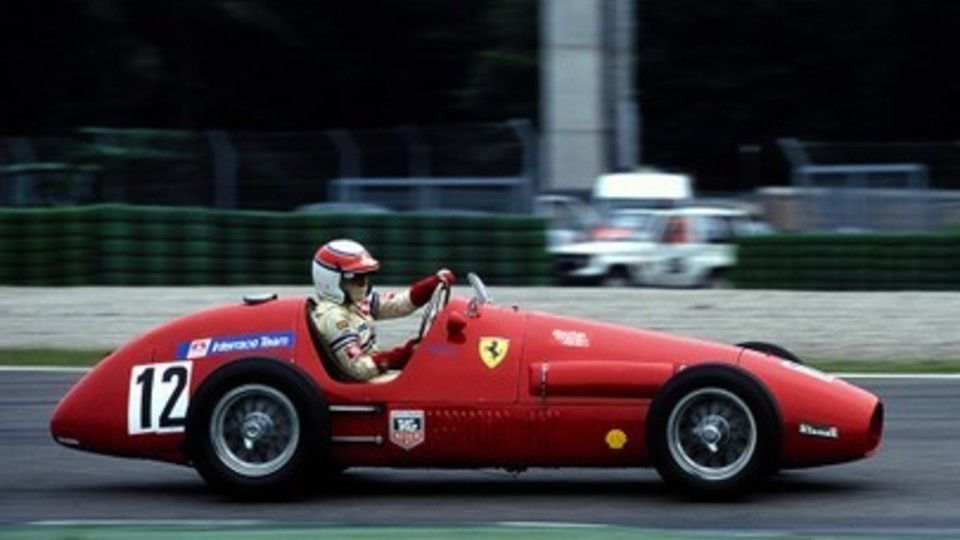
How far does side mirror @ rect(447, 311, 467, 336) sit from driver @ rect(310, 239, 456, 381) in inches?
8.6

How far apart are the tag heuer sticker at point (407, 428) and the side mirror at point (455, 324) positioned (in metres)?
0.35

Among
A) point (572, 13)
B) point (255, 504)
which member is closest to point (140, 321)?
point (255, 504)

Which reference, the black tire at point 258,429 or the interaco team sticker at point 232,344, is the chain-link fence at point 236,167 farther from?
the black tire at point 258,429

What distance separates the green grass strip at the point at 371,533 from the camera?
6.99 meters

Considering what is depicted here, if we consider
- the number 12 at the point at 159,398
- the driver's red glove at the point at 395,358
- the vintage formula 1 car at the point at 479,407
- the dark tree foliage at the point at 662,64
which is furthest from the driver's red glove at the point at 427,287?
the dark tree foliage at the point at 662,64

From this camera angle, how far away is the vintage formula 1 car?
7.96m

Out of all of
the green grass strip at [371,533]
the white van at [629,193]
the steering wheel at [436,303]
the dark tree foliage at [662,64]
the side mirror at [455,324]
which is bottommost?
the green grass strip at [371,533]

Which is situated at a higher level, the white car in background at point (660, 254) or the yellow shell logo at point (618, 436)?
the white car in background at point (660, 254)

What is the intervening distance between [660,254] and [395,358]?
18.2 metres

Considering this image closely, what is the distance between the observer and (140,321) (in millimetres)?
17312

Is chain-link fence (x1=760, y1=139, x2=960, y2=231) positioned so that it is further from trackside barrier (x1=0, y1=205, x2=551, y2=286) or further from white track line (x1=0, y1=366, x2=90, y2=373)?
white track line (x1=0, y1=366, x2=90, y2=373)

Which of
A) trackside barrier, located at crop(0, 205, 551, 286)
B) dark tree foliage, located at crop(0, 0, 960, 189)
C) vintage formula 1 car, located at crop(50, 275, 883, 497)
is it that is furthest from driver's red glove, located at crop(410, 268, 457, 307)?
dark tree foliage, located at crop(0, 0, 960, 189)

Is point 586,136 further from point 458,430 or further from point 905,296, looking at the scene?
point 458,430

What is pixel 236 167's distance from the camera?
952 inches
